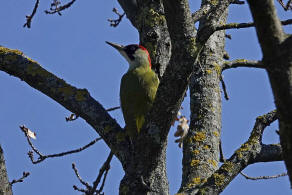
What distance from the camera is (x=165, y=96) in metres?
3.53

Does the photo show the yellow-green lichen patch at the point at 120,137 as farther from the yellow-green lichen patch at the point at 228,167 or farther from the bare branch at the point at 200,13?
the bare branch at the point at 200,13

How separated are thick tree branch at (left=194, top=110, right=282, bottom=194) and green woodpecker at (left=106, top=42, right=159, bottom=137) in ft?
4.66

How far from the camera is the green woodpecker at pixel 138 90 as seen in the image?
225 inches

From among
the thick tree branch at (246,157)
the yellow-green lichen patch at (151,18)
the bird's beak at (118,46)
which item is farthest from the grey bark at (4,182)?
the bird's beak at (118,46)

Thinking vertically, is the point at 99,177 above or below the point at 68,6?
below

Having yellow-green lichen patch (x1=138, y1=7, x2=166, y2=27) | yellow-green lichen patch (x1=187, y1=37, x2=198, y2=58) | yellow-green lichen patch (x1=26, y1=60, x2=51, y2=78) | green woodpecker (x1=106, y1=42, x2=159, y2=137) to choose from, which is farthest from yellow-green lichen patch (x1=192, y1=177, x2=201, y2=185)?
yellow-green lichen patch (x1=138, y1=7, x2=166, y2=27)

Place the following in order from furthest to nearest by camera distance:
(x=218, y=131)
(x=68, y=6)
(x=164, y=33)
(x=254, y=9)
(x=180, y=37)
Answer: (x=68, y=6), (x=164, y=33), (x=218, y=131), (x=180, y=37), (x=254, y=9)

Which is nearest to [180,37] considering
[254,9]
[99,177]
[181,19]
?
[181,19]

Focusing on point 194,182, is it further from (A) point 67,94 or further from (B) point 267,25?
(B) point 267,25

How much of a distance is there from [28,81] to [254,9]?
2.51 metres

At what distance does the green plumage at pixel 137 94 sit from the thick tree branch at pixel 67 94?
1.23m

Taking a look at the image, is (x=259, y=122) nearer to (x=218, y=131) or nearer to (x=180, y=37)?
(x=218, y=131)

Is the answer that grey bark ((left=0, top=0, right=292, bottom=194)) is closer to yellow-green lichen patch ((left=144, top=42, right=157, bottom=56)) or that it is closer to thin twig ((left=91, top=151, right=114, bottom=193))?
yellow-green lichen patch ((left=144, top=42, right=157, bottom=56))

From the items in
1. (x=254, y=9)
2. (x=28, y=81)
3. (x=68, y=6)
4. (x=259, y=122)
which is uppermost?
(x=68, y=6)
